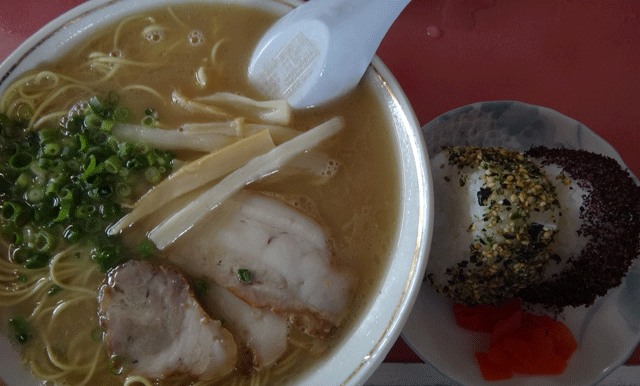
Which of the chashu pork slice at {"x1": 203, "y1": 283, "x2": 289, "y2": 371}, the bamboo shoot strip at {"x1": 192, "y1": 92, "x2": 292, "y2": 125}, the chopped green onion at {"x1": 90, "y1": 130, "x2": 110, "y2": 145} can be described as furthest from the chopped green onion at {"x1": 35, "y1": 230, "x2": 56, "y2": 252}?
the bamboo shoot strip at {"x1": 192, "y1": 92, "x2": 292, "y2": 125}

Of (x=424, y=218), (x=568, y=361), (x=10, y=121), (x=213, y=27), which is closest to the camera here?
(x=424, y=218)

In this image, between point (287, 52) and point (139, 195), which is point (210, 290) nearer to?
point (139, 195)

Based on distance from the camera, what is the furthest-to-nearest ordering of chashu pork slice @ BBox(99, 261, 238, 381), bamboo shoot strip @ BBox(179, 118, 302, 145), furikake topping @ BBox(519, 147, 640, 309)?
furikake topping @ BBox(519, 147, 640, 309), bamboo shoot strip @ BBox(179, 118, 302, 145), chashu pork slice @ BBox(99, 261, 238, 381)

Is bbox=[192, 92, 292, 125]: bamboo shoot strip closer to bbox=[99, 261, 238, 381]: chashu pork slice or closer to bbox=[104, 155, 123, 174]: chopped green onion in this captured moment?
bbox=[104, 155, 123, 174]: chopped green onion

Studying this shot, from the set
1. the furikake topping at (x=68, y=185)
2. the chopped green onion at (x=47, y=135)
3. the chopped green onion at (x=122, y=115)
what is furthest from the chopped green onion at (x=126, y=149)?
the chopped green onion at (x=47, y=135)

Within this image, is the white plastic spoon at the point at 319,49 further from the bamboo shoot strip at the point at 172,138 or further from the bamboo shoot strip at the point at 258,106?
the bamboo shoot strip at the point at 172,138

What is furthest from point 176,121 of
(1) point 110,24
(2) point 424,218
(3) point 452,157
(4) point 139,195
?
(3) point 452,157
